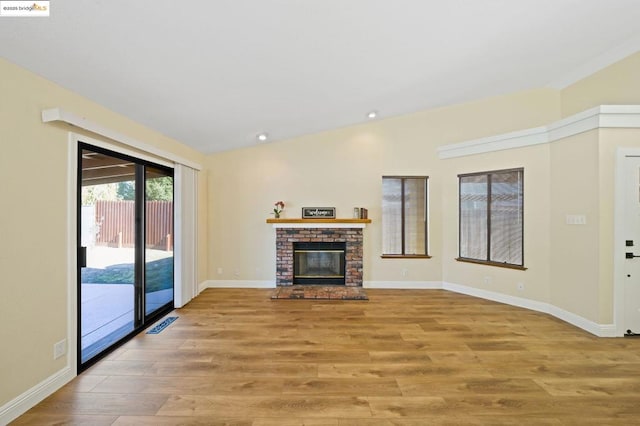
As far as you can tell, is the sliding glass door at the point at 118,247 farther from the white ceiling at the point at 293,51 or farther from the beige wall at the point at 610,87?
the beige wall at the point at 610,87

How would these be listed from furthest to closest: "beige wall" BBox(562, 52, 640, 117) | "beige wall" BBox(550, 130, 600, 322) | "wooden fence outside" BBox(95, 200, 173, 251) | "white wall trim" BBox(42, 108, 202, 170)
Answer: "beige wall" BBox(562, 52, 640, 117) → "beige wall" BBox(550, 130, 600, 322) → "wooden fence outside" BBox(95, 200, 173, 251) → "white wall trim" BBox(42, 108, 202, 170)

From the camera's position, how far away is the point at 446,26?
2.60 metres

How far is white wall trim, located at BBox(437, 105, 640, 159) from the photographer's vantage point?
3311mm

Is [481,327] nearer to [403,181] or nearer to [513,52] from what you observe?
[403,181]

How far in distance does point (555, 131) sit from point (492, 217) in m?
1.54

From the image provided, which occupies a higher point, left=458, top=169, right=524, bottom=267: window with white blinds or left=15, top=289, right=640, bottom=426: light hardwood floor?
left=458, top=169, right=524, bottom=267: window with white blinds

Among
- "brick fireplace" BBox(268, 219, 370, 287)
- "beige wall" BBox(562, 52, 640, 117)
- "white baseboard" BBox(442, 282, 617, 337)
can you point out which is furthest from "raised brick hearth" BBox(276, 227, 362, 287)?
"beige wall" BBox(562, 52, 640, 117)

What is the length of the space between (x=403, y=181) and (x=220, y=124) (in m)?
3.50

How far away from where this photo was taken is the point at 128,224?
3396 millimetres

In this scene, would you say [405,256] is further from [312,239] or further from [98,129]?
[98,129]

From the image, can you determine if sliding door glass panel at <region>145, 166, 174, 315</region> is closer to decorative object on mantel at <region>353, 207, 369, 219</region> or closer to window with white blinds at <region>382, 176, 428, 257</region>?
decorative object on mantel at <region>353, 207, 369, 219</region>

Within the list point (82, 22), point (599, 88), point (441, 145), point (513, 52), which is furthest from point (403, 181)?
point (82, 22)

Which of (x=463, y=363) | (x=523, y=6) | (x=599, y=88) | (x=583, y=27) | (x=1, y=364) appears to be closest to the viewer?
(x=1, y=364)

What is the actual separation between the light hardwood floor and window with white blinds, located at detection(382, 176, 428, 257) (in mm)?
1729
